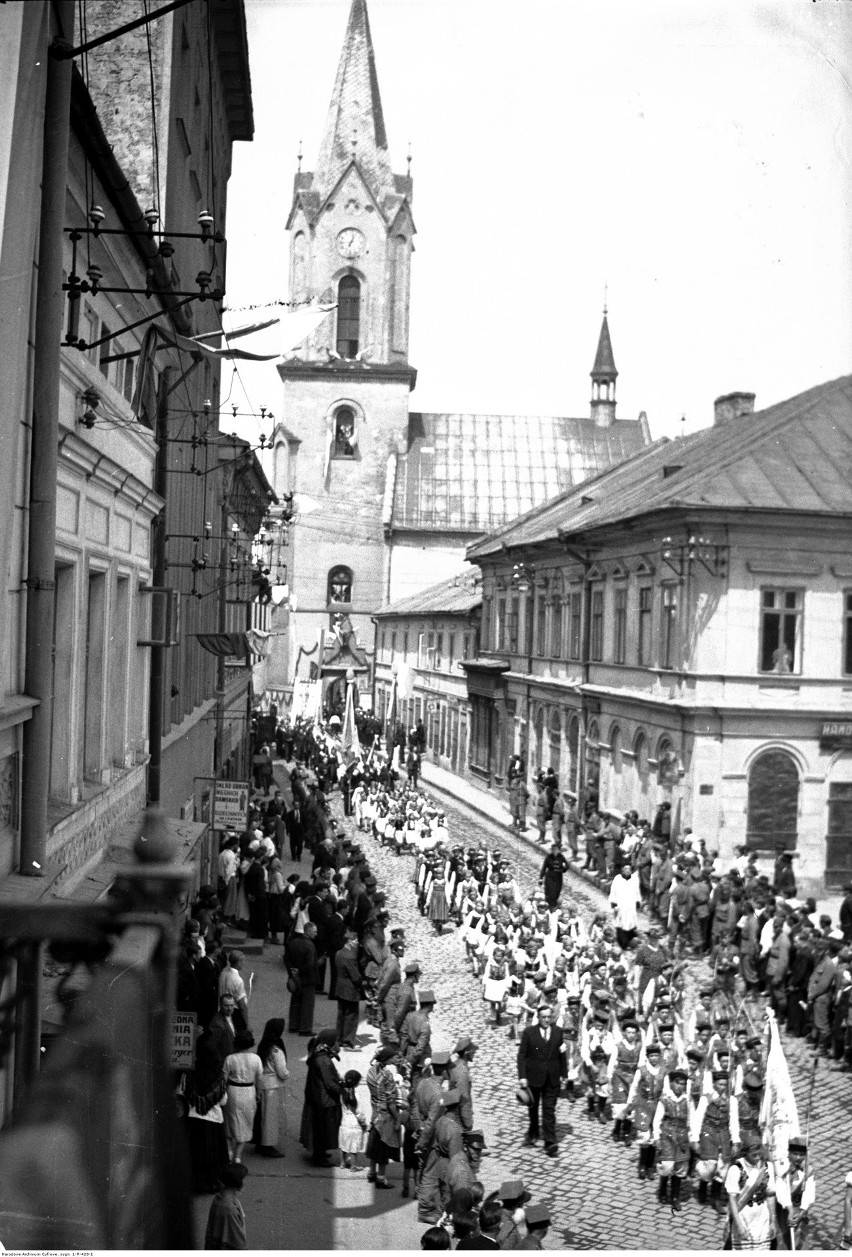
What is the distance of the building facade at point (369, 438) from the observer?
17.2m

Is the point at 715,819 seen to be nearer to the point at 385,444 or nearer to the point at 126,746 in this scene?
the point at 126,746

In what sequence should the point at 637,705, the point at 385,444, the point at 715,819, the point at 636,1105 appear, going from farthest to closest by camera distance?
1. the point at 385,444
2. the point at 637,705
3. the point at 715,819
4. the point at 636,1105

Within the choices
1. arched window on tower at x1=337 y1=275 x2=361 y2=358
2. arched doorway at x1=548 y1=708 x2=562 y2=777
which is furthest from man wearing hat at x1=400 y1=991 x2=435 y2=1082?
arched doorway at x1=548 y1=708 x2=562 y2=777

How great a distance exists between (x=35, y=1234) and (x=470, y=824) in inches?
1083

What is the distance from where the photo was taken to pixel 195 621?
749 inches

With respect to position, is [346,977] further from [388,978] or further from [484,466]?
[484,466]

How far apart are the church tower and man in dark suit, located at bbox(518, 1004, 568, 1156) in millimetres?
7998

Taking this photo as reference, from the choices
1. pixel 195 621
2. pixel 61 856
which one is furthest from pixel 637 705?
pixel 61 856

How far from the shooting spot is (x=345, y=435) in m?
47.8

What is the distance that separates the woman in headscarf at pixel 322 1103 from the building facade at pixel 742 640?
34.6ft

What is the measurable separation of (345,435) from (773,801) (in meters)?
28.7


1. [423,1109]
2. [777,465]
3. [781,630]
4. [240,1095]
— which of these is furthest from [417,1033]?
[777,465]

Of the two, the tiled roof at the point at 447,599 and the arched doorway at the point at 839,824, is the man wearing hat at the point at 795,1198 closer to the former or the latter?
the arched doorway at the point at 839,824

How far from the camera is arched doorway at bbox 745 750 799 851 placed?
70.4 ft
